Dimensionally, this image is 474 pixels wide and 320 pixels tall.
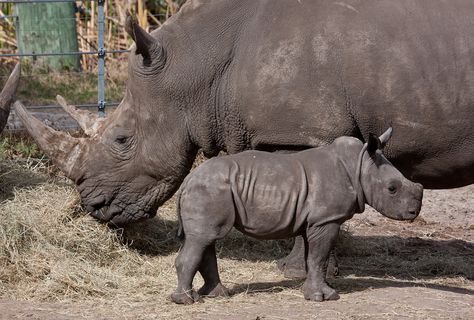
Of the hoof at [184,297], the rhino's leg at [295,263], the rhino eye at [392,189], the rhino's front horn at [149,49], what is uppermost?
the rhino's front horn at [149,49]

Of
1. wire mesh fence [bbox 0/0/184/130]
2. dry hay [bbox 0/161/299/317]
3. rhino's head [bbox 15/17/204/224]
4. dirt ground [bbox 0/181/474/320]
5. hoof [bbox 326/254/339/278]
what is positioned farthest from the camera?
wire mesh fence [bbox 0/0/184/130]

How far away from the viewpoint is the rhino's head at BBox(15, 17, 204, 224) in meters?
7.95

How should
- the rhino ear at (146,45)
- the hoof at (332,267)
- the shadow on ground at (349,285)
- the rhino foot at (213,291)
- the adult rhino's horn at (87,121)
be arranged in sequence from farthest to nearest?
the adult rhino's horn at (87,121) < the hoof at (332,267) < the rhino ear at (146,45) < the shadow on ground at (349,285) < the rhino foot at (213,291)

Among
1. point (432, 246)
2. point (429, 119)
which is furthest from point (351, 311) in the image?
point (432, 246)

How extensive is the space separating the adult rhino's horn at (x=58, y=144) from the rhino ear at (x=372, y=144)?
2335 millimetres

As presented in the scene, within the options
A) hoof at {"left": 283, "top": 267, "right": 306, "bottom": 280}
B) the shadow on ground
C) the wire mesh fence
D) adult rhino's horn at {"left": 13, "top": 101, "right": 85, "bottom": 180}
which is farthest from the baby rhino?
the wire mesh fence

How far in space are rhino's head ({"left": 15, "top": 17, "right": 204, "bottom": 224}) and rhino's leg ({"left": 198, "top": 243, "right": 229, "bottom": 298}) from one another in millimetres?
1181

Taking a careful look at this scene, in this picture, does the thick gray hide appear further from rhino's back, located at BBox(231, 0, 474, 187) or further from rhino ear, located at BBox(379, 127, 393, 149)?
rhino ear, located at BBox(379, 127, 393, 149)

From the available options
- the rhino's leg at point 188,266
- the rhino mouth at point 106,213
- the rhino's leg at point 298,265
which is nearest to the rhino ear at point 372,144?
the rhino's leg at point 298,265

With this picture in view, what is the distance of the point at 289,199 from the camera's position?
6.98 meters

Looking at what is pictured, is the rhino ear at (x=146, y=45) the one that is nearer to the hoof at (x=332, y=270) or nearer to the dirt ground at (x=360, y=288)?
the dirt ground at (x=360, y=288)

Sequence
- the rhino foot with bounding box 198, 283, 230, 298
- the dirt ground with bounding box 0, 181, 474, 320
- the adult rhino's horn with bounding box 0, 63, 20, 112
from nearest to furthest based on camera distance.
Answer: the dirt ground with bounding box 0, 181, 474, 320 < the rhino foot with bounding box 198, 283, 230, 298 < the adult rhino's horn with bounding box 0, 63, 20, 112

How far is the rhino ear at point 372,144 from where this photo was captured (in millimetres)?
7068

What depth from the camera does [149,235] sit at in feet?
29.2
